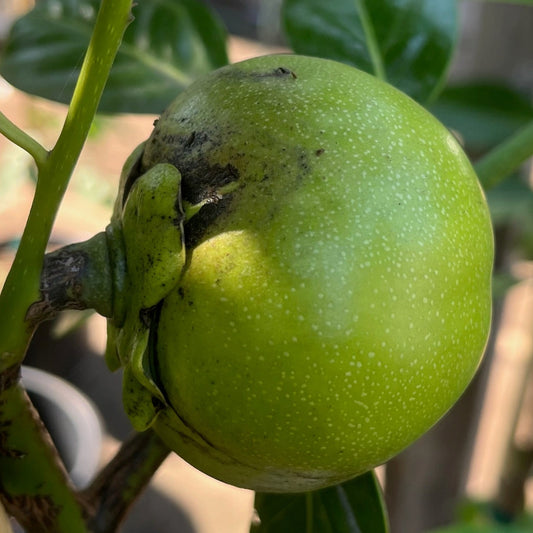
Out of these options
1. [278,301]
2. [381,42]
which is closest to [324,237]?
[278,301]

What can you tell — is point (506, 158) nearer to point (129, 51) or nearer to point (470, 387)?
point (129, 51)

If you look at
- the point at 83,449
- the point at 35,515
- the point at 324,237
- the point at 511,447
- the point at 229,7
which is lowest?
the point at 229,7

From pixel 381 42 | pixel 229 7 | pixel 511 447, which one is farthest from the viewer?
pixel 229 7

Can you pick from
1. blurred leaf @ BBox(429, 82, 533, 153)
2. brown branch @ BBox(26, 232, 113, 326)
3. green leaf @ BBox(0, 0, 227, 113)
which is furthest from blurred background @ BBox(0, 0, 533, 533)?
brown branch @ BBox(26, 232, 113, 326)

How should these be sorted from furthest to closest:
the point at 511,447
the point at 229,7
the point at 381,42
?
the point at 229,7, the point at 511,447, the point at 381,42

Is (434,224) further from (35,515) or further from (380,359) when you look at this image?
(35,515)

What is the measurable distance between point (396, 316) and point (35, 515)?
212 mm

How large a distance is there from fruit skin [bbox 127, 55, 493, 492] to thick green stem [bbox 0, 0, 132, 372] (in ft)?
0.19

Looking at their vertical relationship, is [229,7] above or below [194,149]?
below

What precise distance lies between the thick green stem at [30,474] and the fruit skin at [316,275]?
7 cm

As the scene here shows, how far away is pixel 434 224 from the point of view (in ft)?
1.05

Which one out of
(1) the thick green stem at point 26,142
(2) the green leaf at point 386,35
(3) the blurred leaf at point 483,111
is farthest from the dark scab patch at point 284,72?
(3) the blurred leaf at point 483,111

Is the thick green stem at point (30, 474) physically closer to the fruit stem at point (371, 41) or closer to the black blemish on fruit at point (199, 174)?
the black blemish on fruit at point (199, 174)

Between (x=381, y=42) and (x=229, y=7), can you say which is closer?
(x=381, y=42)
